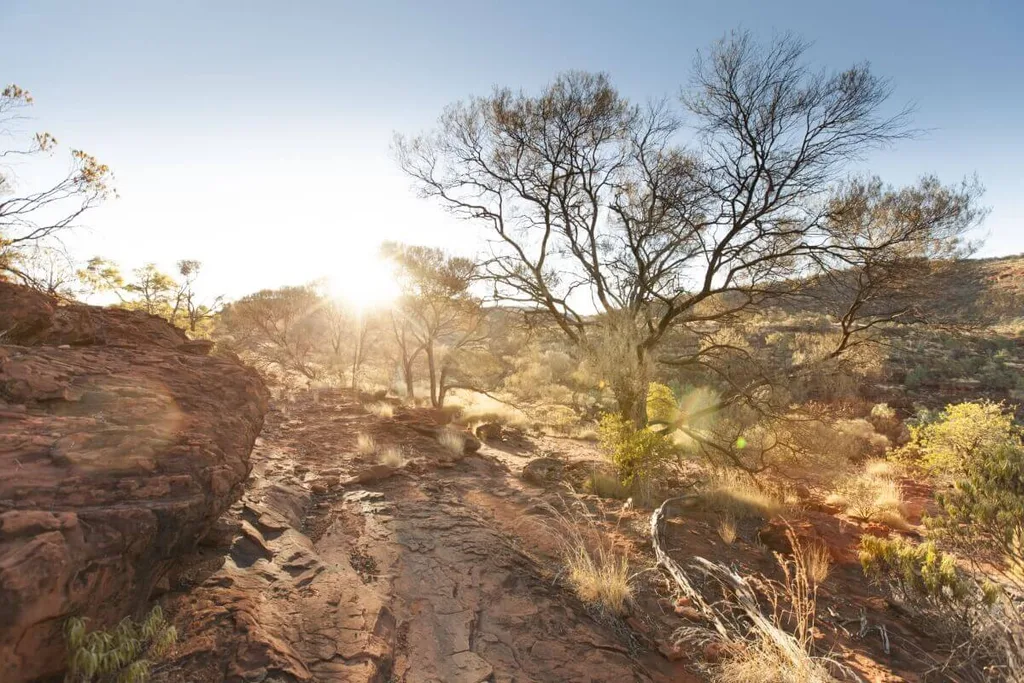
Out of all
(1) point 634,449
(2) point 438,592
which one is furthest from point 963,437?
(2) point 438,592

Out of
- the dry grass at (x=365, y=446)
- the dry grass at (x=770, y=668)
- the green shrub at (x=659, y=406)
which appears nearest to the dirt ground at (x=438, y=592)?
the dry grass at (x=770, y=668)

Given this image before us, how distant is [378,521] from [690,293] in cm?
733

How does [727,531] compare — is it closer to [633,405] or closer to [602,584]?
[602,584]

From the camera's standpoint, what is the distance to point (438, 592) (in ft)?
13.9

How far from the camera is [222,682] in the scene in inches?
96.2

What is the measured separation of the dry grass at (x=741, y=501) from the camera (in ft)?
23.2

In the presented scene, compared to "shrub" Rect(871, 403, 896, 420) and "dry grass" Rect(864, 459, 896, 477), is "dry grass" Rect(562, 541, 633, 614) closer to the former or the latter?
"dry grass" Rect(864, 459, 896, 477)

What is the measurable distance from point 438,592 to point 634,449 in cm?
429

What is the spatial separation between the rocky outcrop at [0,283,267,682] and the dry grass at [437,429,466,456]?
4507mm

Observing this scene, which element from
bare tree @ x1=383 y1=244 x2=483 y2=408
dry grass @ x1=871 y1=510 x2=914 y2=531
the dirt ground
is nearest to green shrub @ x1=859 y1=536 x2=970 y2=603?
the dirt ground

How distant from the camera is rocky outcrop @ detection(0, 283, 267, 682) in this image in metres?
2.17

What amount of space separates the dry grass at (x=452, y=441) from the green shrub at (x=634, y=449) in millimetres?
3122

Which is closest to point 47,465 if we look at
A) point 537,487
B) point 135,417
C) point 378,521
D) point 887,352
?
point 135,417

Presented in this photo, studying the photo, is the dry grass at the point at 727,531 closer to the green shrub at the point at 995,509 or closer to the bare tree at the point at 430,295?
the green shrub at the point at 995,509
